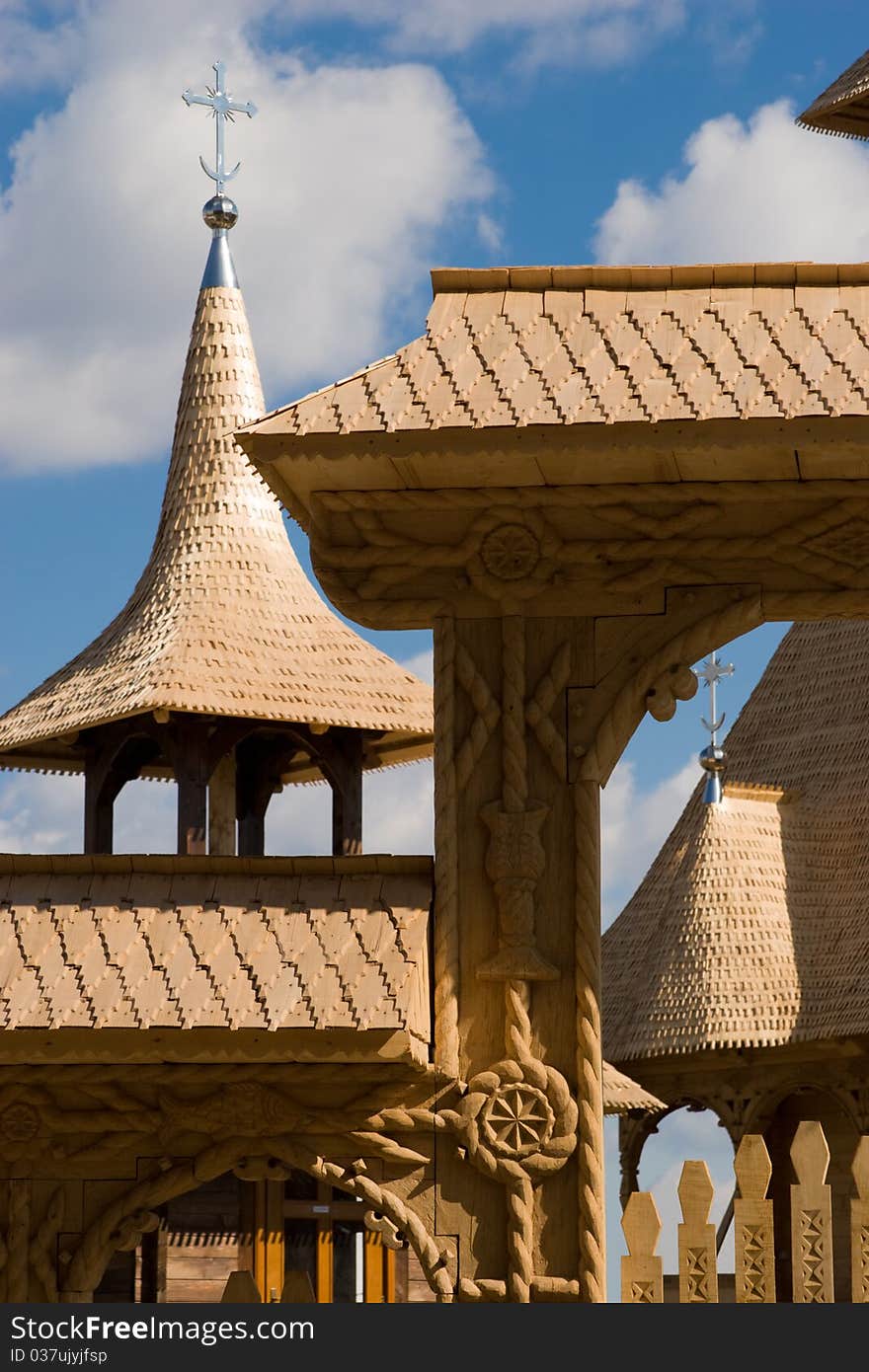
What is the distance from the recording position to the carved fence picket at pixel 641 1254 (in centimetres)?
759

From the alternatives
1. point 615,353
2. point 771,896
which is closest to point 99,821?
point 615,353

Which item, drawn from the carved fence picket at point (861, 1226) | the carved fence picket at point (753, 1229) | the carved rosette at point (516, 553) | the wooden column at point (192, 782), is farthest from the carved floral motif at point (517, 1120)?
the wooden column at point (192, 782)

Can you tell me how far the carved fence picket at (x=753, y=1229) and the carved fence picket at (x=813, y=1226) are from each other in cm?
9

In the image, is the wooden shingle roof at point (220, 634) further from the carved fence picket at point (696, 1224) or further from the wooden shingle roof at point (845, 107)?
the wooden shingle roof at point (845, 107)

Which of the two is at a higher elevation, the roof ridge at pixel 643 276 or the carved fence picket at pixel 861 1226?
the roof ridge at pixel 643 276

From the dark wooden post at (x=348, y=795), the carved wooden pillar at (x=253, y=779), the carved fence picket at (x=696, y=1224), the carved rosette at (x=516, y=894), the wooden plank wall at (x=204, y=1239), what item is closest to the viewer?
the carved fence picket at (x=696, y=1224)

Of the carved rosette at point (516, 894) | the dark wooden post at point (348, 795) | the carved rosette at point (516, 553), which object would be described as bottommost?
the carved rosette at point (516, 894)

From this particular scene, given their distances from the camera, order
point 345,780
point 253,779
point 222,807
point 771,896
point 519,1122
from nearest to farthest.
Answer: point 519,1122 < point 345,780 < point 222,807 < point 253,779 < point 771,896

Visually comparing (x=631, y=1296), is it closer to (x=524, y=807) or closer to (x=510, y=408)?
(x=524, y=807)

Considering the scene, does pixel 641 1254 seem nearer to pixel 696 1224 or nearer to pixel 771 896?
pixel 696 1224

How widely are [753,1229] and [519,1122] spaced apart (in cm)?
81

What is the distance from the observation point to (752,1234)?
25.0 feet

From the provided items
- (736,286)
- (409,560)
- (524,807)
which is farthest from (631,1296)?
(736,286)


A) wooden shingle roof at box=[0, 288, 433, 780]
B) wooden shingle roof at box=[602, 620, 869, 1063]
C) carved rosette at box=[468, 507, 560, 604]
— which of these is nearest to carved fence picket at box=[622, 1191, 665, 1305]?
carved rosette at box=[468, 507, 560, 604]
